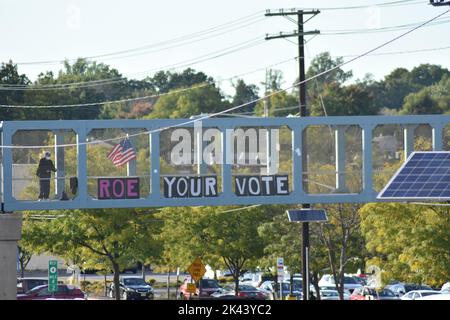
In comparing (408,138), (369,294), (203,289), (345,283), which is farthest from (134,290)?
(408,138)

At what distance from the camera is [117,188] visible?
35.6m

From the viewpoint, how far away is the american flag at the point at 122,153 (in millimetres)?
35469

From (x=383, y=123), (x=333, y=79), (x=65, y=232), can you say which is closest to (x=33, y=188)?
(x=65, y=232)

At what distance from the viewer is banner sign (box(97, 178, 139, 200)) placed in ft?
116

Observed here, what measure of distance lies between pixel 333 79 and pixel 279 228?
5407 inches

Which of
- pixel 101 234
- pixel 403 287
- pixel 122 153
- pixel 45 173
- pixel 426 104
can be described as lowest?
pixel 403 287

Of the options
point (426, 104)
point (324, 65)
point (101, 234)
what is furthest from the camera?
point (324, 65)

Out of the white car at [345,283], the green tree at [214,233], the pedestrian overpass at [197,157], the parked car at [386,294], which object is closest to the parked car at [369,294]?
the parked car at [386,294]

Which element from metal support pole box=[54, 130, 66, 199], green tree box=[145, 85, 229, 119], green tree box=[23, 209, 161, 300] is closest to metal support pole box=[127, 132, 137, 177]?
metal support pole box=[54, 130, 66, 199]

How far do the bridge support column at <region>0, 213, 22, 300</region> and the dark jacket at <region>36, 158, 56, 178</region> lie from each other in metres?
2.50

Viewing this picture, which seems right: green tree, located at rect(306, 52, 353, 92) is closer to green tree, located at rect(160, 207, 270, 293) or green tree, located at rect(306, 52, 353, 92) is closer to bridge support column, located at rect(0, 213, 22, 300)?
green tree, located at rect(160, 207, 270, 293)

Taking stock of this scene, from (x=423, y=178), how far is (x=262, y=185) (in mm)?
5202

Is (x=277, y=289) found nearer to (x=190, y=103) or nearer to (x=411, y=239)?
(x=411, y=239)

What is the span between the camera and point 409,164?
34.6 m
